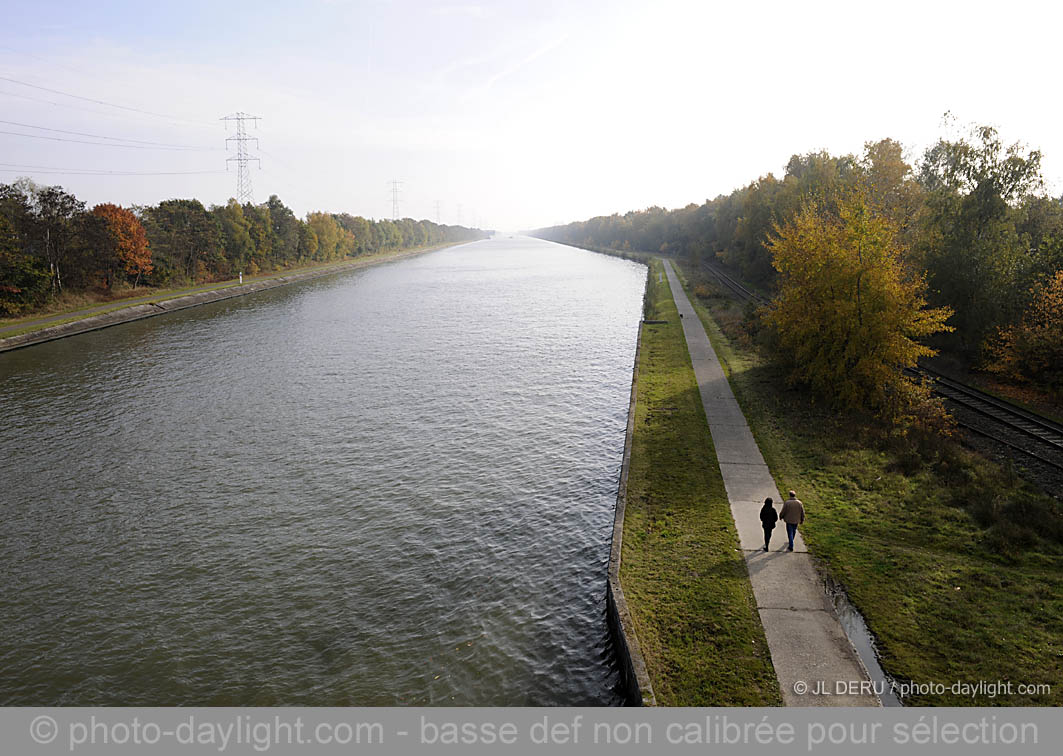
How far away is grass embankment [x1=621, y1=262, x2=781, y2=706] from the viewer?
995 cm

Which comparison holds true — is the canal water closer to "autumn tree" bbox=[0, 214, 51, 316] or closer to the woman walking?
the woman walking

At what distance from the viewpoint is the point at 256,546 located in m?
16.4

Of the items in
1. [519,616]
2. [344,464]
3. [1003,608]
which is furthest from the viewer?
[344,464]

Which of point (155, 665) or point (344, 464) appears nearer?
point (155, 665)

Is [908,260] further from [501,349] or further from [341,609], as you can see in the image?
[341,609]

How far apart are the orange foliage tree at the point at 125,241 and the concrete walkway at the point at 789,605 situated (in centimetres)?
6530

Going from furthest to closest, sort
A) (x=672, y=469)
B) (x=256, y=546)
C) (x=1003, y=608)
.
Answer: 1. (x=672, y=469)
2. (x=256, y=546)
3. (x=1003, y=608)

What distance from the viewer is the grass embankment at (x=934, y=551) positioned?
10.3 m

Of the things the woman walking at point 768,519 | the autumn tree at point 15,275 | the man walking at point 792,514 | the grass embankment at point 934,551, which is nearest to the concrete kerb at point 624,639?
the woman walking at point 768,519

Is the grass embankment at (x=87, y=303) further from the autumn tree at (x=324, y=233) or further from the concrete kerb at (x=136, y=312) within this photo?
the autumn tree at (x=324, y=233)

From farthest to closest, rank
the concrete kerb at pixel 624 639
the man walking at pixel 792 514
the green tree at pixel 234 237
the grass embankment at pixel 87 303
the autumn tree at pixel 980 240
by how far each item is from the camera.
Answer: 1. the green tree at pixel 234 237
2. the grass embankment at pixel 87 303
3. the autumn tree at pixel 980 240
4. the man walking at pixel 792 514
5. the concrete kerb at pixel 624 639

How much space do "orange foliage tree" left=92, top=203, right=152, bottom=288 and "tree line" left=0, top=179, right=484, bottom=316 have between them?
0.34 feet
